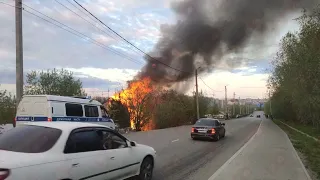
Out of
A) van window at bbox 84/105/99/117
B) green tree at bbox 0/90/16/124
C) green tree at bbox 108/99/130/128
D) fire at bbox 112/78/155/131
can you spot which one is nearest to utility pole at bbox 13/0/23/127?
van window at bbox 84/105/99/117

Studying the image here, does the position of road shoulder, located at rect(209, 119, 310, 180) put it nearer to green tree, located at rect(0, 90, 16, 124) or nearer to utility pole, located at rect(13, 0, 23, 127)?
utility pole, located at rect(13, 0, 23, 127)

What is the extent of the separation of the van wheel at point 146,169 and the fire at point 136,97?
3244 centimetres

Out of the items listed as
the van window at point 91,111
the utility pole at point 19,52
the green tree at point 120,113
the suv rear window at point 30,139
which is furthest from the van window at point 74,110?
the green tree at point 120,113

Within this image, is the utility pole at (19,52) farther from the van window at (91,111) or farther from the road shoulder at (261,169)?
the road shoulder at (261,169)

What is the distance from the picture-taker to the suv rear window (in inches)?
203

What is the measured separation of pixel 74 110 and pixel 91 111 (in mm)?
1393

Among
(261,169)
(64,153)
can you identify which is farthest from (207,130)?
(64,153)

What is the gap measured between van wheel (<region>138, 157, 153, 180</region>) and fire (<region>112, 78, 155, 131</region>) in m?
32.4

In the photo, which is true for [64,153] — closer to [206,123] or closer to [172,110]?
[206,123]

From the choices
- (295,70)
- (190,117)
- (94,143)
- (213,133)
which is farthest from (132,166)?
(190,117)

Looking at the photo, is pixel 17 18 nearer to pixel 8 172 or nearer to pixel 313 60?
pixel 8 172

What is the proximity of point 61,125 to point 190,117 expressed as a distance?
53.5 meters

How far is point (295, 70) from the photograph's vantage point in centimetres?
2656

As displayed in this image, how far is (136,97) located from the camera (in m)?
40.9
